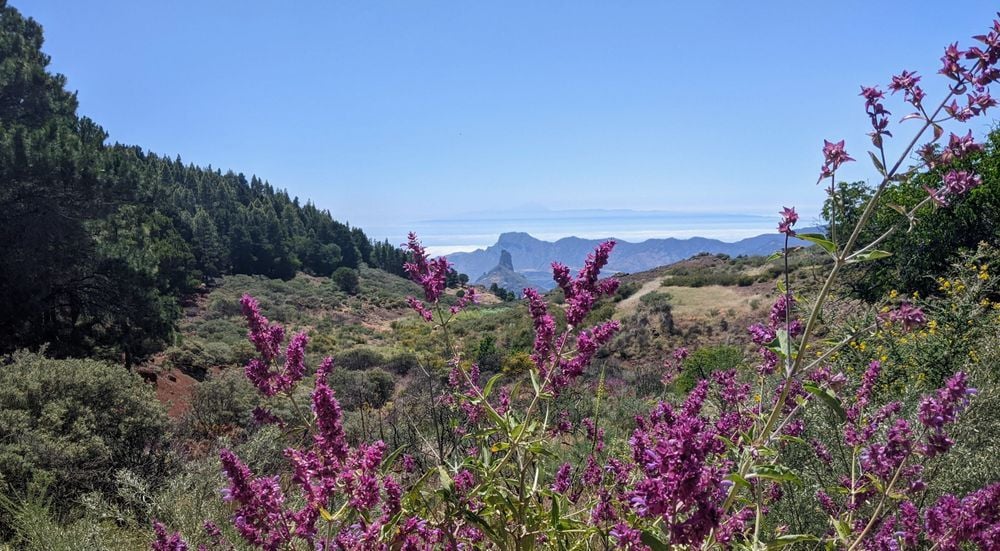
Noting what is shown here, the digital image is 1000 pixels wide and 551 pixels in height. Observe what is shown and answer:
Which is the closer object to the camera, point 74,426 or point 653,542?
point 653,542

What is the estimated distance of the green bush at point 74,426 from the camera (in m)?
6.09

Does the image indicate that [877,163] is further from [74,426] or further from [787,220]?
[74,426]

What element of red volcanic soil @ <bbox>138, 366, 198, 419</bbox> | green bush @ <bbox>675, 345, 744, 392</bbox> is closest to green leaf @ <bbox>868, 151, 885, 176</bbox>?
green bush @ <bbox>675, 345, 744, 392</bbox>

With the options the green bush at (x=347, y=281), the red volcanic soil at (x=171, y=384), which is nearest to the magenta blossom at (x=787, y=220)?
the red volcanic soil at (x=171, y=384)

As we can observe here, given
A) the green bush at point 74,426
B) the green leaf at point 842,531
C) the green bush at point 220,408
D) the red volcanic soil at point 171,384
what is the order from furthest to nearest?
the red volcanic soil at point 171,384
the green bush at point 220,408
the green bush at point 74,426
the green leaf at point 842,531

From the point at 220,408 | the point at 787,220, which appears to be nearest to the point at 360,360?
the point at 220,408

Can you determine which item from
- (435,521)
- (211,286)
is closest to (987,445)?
(435,521)

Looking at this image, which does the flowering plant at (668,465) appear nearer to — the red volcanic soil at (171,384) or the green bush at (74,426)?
the green bush at (74,426)

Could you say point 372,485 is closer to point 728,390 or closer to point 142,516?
point 728,390

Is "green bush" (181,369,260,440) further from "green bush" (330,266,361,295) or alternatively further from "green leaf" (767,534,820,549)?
"green bush" (330,266,361,295)

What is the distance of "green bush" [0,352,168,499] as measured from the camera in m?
6.09

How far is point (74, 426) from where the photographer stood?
6.71 metres

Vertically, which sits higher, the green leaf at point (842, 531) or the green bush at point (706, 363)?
the green leaf at point (842, 531)

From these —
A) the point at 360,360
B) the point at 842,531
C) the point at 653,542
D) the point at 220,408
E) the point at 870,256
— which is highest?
the point at 870,256
